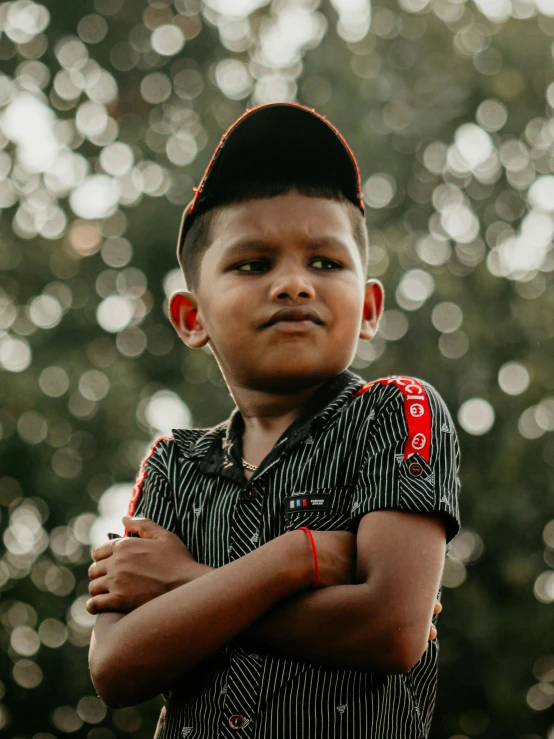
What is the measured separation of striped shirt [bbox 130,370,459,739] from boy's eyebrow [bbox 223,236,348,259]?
1.20ft

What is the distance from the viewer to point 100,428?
11.5 m

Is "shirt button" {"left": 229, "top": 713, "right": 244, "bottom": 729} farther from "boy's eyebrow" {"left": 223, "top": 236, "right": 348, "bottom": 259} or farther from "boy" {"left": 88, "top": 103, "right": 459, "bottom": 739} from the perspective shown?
"boy's eyebrow" {"left": 223, "top": 236, "right": 348, "bottom": 259}

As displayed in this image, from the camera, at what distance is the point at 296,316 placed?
8.31 ft

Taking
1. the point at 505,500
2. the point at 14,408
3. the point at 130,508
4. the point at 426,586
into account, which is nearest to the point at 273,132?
the point at 130,508

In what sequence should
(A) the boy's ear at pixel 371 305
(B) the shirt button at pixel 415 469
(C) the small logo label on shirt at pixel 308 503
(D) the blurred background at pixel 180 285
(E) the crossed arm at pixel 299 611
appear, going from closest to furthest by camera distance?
(E) the crossed arm at pixel 299 611
(B) the shirt button at pixel 415 469
(C) the small logo label on shirt at pixel 308 503
(A) the boy's ear at pixel 371 305
(D) the blurred background at pixel 180 285

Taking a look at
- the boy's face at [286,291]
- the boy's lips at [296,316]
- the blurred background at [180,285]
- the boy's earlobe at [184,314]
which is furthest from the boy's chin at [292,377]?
the blurred background at [180,285]

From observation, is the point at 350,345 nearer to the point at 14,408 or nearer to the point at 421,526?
the point at 421,526

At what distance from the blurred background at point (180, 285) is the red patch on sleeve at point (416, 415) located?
26.4ft

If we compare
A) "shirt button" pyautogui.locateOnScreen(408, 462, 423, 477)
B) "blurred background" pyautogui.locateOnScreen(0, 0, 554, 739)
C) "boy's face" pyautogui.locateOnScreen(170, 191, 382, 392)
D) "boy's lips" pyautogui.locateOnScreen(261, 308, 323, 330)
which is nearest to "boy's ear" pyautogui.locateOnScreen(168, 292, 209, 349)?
"boy's face" pyautogui.locateOnScreen(170, 191, 382, 392)

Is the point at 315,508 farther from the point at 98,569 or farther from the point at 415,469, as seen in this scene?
the point at 98,569

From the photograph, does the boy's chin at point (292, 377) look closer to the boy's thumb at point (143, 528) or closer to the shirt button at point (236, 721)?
the boy's thumb at point (143, 528)

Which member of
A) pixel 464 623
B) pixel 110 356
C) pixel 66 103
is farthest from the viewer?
pixel 66 103

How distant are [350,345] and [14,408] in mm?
9189

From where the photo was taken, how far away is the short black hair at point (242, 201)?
2.68 meters
